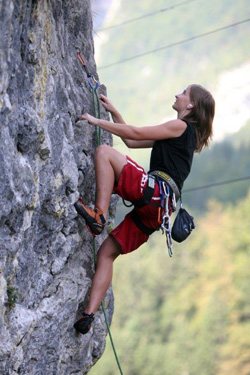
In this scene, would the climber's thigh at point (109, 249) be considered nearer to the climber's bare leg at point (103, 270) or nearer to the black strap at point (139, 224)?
the climber's bare leg at point (103, 270)

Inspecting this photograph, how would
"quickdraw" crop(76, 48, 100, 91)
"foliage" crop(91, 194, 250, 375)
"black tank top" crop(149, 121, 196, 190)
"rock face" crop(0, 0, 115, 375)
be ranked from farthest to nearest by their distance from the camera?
"foliage" crop(91, 194, 250, 375) < "quickdraw" crop(76, 48, 100, 91) < "black tank top" crop(149, 121, 196, 190) < "rock face" crop(0, 0, 115, 375)

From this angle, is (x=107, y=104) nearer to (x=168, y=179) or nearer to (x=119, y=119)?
(x=119, y=119)

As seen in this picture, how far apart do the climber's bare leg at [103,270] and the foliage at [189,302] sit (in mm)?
19894

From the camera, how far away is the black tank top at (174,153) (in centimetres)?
482

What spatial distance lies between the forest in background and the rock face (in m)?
20.1

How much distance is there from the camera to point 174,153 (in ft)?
15.9

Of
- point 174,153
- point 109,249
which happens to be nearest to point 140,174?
point 174,153

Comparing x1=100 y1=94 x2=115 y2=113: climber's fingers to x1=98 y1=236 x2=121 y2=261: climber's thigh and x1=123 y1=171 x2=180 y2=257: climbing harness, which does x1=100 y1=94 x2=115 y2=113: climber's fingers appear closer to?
x1=123 y1=171 x2=180 y2=257: climbing harness

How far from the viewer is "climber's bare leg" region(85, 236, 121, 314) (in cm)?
482

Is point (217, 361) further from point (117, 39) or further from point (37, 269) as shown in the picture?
point (37, 269)

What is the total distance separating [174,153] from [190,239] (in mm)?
23283

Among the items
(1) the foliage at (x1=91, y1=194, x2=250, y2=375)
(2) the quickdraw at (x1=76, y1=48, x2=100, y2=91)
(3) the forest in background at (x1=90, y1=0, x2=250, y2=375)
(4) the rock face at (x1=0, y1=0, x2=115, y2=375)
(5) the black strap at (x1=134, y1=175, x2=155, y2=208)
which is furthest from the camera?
(3) the forest in background at (x1=90, y1=0, x2=250, y2=375)

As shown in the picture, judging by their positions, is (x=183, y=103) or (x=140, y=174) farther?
(x=183, y=103)

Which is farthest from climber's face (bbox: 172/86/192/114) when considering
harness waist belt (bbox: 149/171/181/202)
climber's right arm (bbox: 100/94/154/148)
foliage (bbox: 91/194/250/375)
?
foliage (bbox: 91/194/250/375)
